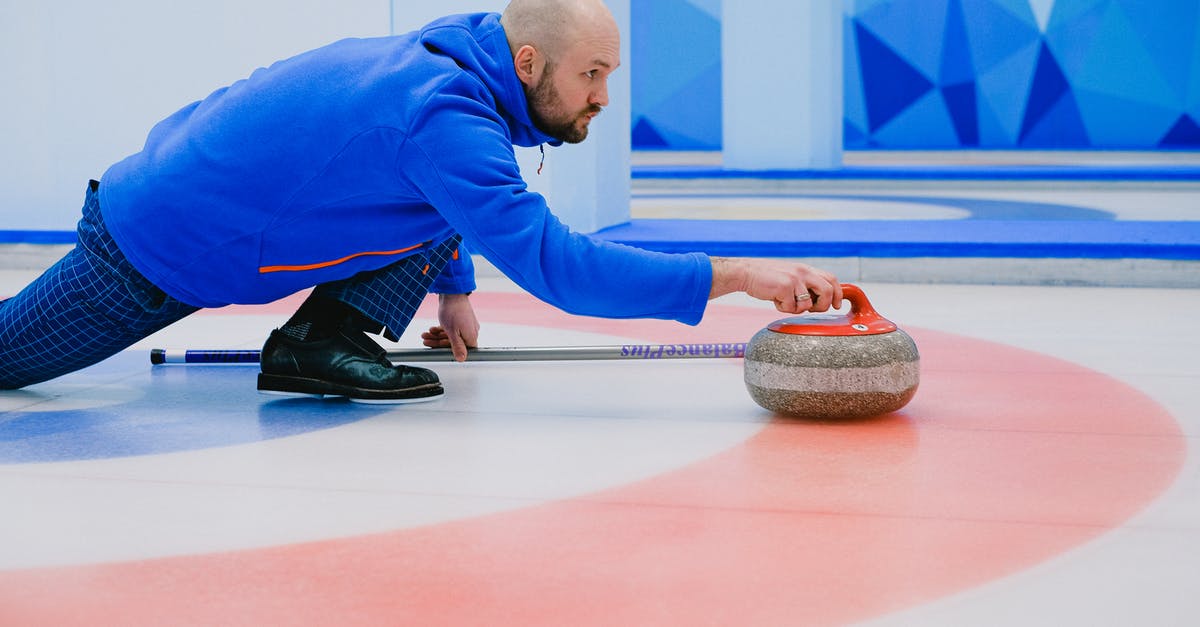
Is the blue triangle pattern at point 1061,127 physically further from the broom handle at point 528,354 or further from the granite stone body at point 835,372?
the granite stone body at point 835,372

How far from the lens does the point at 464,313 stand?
8.70 ft

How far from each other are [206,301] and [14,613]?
0.99m

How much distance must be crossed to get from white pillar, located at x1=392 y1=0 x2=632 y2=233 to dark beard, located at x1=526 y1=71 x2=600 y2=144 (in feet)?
6.05

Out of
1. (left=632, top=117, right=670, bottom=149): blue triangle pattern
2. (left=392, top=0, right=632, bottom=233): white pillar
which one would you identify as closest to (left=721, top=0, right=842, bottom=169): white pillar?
(left=392, top=0, right=632, bottom=233): white pillar

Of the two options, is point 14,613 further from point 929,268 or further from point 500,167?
point 929,268

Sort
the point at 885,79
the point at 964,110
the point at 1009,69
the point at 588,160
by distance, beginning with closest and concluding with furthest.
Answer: the point at 588,160 → the point at 1009,69 → the point at 964,110 → the point at 885,79

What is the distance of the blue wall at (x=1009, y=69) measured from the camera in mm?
11547

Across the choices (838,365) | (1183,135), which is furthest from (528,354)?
(1183,135)

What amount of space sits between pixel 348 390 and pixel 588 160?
90.8 inches

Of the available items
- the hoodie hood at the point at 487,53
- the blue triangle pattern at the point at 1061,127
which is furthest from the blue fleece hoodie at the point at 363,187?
the blue triangle pattern at the point at 1061,127

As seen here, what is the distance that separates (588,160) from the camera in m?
4.56

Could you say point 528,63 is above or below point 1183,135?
below

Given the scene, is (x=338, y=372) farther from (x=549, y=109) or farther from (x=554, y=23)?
(x=554, y=23)

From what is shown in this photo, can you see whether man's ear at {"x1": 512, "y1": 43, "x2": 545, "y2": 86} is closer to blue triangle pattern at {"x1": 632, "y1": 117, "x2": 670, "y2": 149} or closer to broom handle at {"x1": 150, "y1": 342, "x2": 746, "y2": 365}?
broom handle at {"x1": 150, "y1": 342, "x2": 746, "y2": 365}
